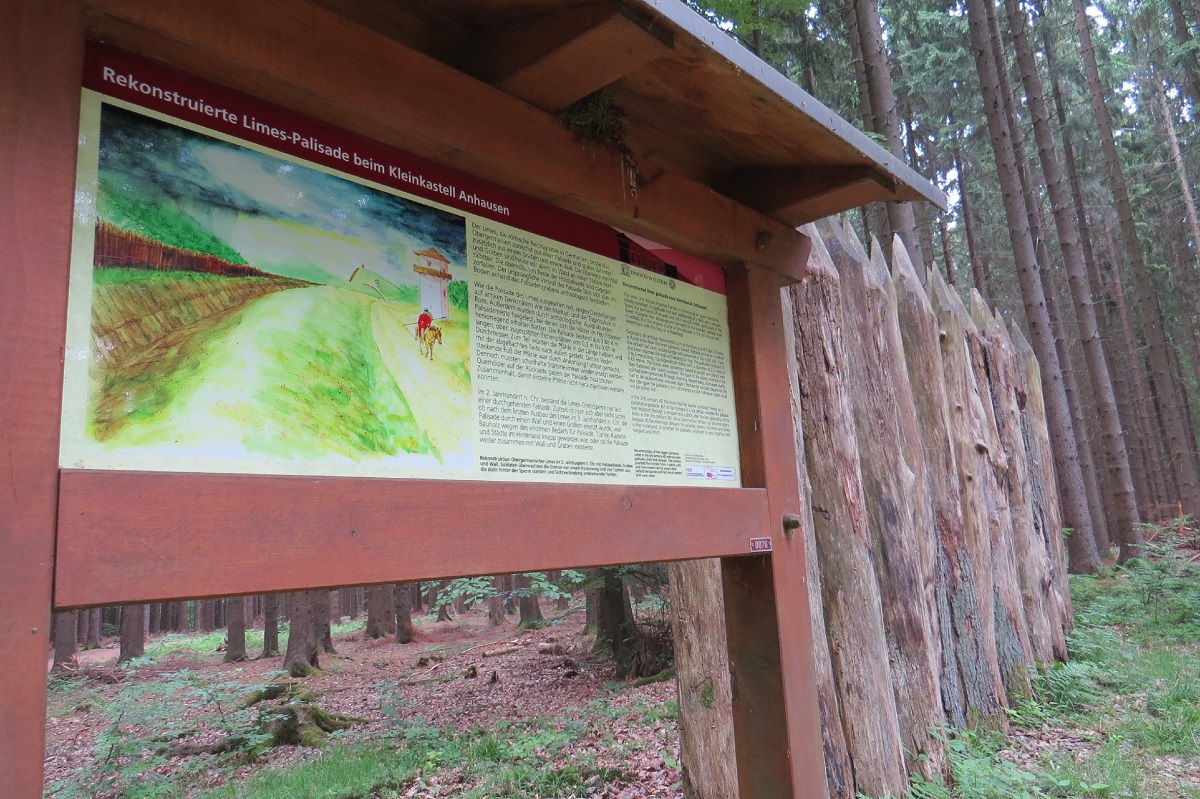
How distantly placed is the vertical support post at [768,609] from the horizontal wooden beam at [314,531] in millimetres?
668

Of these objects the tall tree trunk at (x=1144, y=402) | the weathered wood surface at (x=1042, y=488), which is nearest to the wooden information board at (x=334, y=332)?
the weathered wood surface at (x=1042, y=488)

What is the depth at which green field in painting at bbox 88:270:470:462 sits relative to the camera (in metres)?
1.47

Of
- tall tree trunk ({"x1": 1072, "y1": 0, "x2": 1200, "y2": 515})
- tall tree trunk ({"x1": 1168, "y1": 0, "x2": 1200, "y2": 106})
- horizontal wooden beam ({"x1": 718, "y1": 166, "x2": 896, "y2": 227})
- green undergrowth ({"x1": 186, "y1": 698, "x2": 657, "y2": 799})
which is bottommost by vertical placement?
green undergrowth ({"x1": 186, "y1": 698, "x2": 657, "y2": 799})

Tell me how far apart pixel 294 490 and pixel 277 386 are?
0.79 ft

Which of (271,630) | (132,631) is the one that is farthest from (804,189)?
(132,631)

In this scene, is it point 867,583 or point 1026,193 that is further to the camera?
point 1026,193

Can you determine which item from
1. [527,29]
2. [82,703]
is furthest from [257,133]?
[82,703]

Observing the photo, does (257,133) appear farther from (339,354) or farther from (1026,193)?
(1026,193)

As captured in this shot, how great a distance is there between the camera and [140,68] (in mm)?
1570

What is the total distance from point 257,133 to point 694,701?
356 cm

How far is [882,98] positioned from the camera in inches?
421

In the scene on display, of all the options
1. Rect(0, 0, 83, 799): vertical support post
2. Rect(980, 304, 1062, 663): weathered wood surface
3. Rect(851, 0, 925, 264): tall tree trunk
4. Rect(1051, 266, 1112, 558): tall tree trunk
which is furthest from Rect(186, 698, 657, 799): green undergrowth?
Rect(1051, 266, 1112, 558): tall tree trunk

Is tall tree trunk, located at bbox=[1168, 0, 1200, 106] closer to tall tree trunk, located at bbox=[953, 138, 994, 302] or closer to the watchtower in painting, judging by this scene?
tall tree trunk, located at bbox=[953, 138, 994, 302]

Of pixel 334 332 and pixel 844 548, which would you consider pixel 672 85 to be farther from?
pixel 844 548
